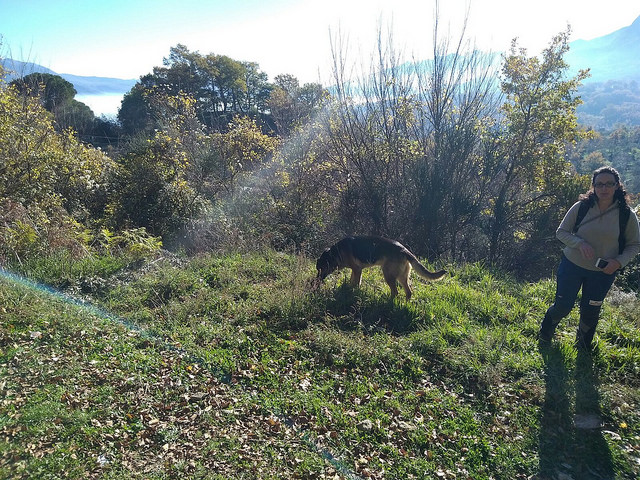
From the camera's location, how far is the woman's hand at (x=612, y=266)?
3.79 metres

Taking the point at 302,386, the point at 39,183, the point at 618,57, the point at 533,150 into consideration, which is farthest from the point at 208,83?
the point at 618,57

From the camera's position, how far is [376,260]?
622 centimetres

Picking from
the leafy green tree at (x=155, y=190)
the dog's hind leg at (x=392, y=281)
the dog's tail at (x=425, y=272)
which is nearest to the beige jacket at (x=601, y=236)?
the dog's tail at (x=425, y=272)

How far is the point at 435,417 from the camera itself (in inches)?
147

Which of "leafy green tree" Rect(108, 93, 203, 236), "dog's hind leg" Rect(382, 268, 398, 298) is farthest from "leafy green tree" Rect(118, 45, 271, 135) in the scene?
"dog's hind leg" Rect(382, 268, 398, 298)

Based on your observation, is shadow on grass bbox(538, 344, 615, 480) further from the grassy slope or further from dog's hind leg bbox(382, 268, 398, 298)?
dog's hind leg bbox(382, 268, 398, 298)

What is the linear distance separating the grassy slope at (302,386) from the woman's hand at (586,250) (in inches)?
53.0

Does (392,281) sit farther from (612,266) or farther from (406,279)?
(612,266)

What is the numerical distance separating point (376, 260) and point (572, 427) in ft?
11.1

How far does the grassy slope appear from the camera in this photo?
310 cm

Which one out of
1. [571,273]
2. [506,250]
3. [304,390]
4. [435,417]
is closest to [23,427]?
[304,390]

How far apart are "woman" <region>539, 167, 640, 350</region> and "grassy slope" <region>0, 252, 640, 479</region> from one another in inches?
27.6

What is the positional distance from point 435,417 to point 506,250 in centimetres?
936

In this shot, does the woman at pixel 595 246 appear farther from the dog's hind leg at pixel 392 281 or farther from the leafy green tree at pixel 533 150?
the leafy green tree at pixel 533 150
